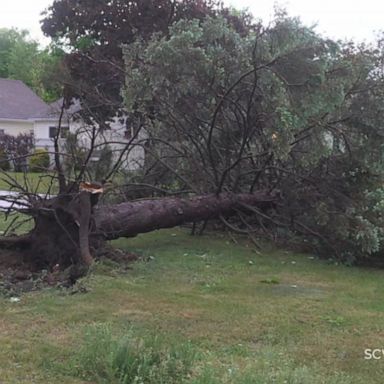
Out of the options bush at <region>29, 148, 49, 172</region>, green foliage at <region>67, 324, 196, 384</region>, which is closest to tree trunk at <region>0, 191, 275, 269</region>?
bush at <region>29, 148, 49, 172</region>

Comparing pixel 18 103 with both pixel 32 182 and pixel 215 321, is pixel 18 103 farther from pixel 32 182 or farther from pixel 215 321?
pixel 215 321

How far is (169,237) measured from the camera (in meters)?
9.66

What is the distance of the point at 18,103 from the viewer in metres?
40.2

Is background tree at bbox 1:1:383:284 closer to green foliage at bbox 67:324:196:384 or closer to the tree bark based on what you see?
the tree bark

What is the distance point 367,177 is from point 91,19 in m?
17.4

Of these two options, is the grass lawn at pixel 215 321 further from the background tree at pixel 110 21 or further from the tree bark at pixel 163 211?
the background tree at pixel 110 21

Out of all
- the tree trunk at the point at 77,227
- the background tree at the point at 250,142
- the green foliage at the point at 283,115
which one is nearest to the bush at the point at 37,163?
the background tree at the point at 250,142

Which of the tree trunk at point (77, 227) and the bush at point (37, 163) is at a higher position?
the bush at point (37, 163)

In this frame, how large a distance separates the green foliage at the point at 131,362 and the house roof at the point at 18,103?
35159 mm

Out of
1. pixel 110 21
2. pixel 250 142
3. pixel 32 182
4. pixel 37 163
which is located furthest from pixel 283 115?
pixel 110 21

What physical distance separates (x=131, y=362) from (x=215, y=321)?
1529 millimetres

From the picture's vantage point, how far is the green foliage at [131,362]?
349 centimetres

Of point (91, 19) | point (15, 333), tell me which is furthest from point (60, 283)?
point (91, 19)

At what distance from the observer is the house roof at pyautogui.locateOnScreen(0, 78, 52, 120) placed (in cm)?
3869
